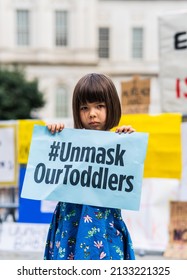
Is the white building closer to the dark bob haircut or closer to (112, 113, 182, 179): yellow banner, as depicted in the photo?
(112, 113, 182, 179): yellow banner

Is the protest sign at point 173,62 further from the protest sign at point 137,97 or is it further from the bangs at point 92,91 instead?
the bangs at point 92,91

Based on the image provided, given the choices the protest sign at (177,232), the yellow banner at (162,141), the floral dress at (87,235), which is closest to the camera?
the floral dress at (87,235)

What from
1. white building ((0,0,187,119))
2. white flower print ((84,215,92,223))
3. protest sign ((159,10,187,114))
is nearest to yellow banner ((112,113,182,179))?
protest sign ((159,10,187,114))

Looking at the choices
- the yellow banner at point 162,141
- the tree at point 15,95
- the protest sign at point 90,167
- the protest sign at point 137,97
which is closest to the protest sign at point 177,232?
the yellow banner at point 162,141

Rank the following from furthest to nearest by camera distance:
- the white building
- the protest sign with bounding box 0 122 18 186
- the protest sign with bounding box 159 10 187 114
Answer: the white building, the protest sign with bounding box 0 122 18 186, the protest sign with bounding box 159 10 187 114

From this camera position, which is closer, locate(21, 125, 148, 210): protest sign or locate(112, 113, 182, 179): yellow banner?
locate(21, 125, 148, 210): protest sign

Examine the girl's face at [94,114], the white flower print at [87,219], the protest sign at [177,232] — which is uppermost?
the girl's face at [94,114]

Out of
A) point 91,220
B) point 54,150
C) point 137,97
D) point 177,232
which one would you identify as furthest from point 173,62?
point 91,220

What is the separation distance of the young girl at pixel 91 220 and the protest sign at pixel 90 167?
5 centimetres

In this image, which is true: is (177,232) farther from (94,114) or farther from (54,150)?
(94,114)

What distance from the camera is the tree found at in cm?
3791

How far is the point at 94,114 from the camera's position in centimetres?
327

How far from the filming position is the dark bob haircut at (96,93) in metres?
3.27
